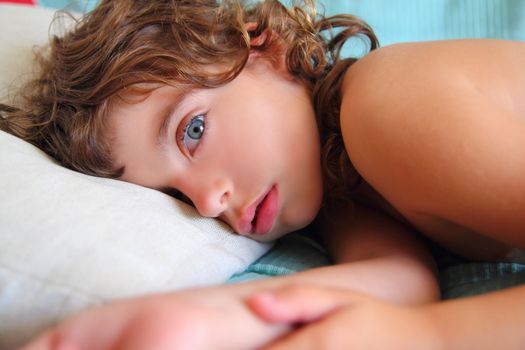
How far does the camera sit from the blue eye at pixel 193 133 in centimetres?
76

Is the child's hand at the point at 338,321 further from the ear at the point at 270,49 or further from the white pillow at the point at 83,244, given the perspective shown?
the ear at the point at 270,49

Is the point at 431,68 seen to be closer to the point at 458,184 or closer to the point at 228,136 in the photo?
the point at 458,184

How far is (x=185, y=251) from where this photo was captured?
0.61 m

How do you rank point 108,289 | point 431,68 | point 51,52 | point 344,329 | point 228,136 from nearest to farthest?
point 344,329 → point 108,289 → point 431,68 → point 228,136 → point 51,52

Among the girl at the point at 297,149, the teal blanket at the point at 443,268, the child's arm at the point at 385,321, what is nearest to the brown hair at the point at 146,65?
the girl at the point at 297,149

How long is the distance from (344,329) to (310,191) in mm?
414

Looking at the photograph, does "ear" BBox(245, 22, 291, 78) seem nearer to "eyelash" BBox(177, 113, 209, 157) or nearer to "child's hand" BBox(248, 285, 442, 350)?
"eyelash" BBox(177, 113, 209, 157)

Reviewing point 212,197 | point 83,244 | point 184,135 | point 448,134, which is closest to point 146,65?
point 184,135

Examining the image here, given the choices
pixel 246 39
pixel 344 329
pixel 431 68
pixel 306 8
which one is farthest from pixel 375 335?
pixel 306 8

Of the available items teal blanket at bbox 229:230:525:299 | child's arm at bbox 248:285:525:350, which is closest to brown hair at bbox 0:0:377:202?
teal blanket at bbox 229:230:525:299

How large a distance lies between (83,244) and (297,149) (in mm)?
351

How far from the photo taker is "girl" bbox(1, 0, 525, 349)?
41cm

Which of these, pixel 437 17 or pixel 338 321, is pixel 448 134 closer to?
pixel 338 321

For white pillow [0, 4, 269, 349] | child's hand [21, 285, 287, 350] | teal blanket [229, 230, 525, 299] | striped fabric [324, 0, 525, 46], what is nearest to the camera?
child's hand [21, 285, 287, 350]
